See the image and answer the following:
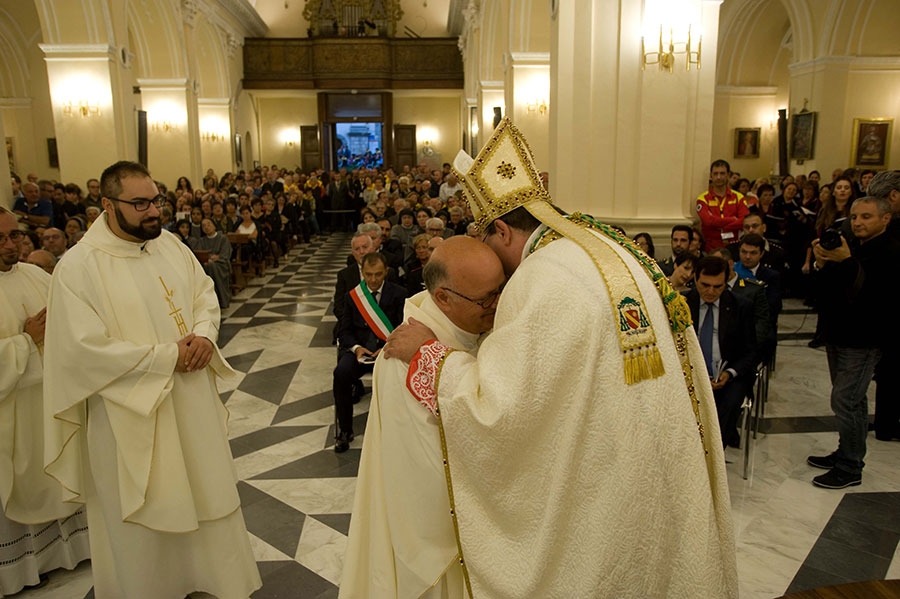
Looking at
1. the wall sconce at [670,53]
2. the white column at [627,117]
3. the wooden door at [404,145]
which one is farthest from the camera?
the wooden door at [404,145]

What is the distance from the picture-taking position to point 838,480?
4004 millimetres

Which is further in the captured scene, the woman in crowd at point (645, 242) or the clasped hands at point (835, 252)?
the woman in crowd at point (645, 242)

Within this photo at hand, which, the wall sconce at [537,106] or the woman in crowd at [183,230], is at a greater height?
the wall sconce at [537,106]

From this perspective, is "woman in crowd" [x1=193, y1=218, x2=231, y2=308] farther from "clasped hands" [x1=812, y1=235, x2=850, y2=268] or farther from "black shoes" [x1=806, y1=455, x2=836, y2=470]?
"clasped hands" [x1=812, y1=235, x2=850, y2=268]

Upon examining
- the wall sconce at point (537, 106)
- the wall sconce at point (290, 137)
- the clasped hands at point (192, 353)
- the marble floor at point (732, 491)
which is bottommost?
the marble floor at point (732, 491)

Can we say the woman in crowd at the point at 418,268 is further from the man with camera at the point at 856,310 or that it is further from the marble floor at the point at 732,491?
the man with camera at the point at 856,310

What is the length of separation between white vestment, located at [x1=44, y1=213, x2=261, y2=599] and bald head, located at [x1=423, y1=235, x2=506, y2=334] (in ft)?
4.34

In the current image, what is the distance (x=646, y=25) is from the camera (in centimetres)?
576

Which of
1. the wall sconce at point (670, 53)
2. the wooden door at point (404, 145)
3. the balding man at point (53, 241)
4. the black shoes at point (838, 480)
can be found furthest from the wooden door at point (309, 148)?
the black shoes at point (838, 480)

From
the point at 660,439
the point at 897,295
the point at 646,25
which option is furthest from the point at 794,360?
the point at 660,439

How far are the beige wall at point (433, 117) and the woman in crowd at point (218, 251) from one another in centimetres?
1596

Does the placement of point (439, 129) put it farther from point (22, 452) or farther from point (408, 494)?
point (408, 494)

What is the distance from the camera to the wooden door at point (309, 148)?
24594 millimetres

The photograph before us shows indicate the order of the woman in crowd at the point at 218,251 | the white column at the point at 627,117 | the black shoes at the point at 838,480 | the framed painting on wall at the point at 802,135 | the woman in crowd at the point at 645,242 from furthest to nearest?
the framed painting on wall at the point at 802,135
the woman in crowd at the point at 218,251
the white column at the point at 627,117
the woman in crowd at the point at 645,242
the black shoes at the point at 838,480
